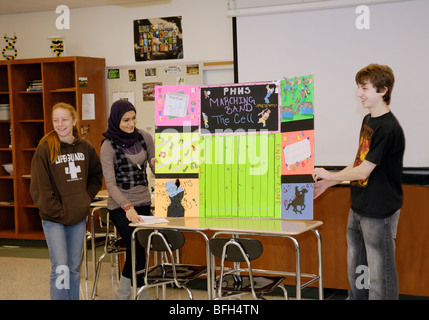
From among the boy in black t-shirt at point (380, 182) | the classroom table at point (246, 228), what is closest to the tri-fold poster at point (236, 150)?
the classroom table at point (246, 228)

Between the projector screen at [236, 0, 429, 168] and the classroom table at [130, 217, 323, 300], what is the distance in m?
1.78

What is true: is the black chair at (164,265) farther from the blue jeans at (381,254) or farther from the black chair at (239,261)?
the blue jeans at (381,254)

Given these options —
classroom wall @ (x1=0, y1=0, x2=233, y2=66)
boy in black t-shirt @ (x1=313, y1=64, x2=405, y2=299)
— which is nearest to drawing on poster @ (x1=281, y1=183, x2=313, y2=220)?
boy in black t-shirt @ (x1=313, y1=64, x2=405, y2=299)

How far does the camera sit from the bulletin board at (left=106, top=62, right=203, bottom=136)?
6.02 metres

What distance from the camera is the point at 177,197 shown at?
11.6ft

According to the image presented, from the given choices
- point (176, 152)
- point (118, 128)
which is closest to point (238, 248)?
point (176, 152)

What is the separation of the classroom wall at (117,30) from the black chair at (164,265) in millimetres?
3001

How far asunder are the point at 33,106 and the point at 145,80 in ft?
4.87

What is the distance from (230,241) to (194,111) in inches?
37.7

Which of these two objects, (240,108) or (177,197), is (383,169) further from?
(177,197)

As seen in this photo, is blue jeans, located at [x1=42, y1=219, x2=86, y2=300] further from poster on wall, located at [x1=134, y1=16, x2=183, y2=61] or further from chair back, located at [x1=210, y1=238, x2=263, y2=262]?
poster on wall, located at [x1=134, y1=16, x2=183, y2=61]

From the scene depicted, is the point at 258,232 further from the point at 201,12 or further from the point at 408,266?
the point at 201,12

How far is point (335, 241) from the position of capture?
4203 mm

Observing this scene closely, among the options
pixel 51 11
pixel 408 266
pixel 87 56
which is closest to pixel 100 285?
pixel 408 266
